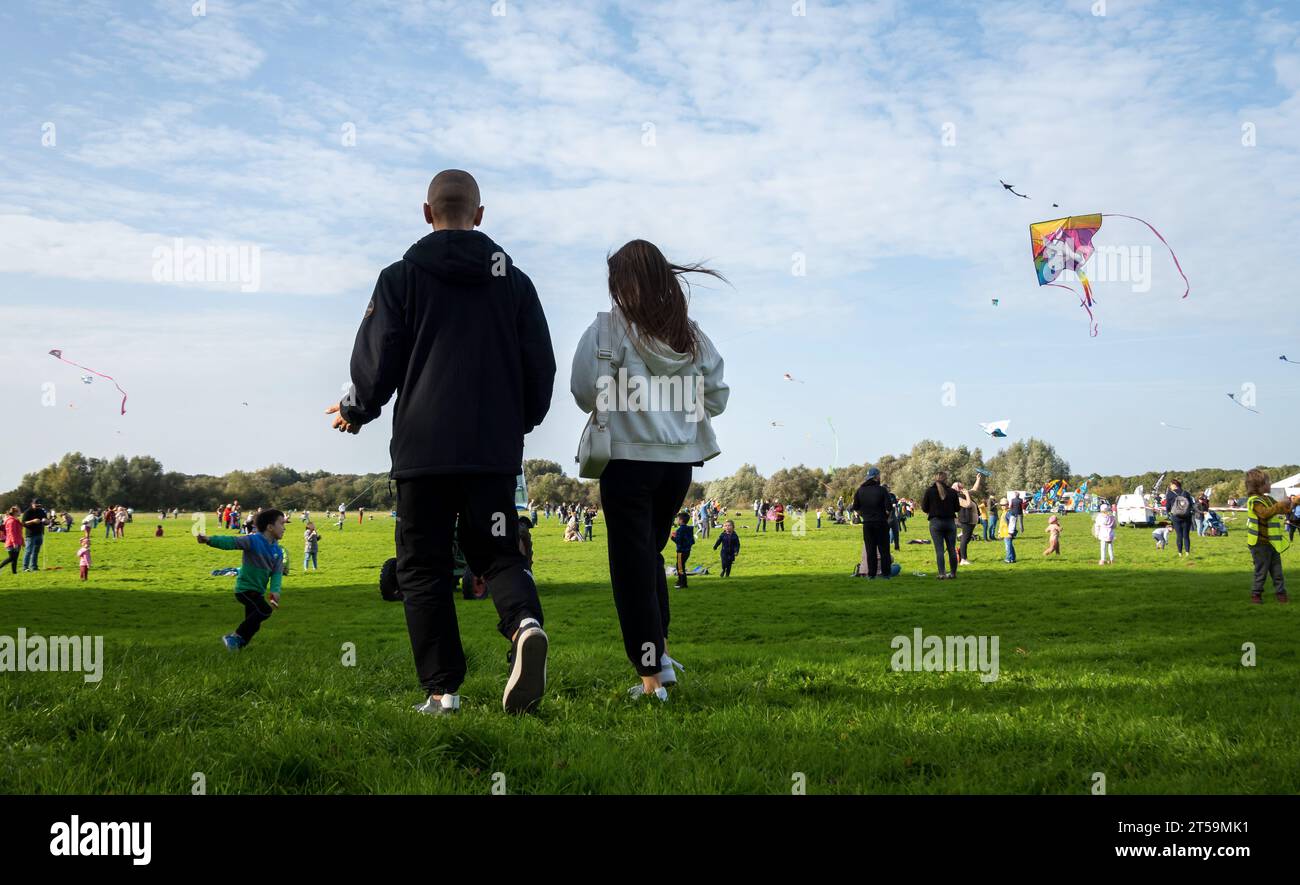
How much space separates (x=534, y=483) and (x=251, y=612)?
10742 centimetres

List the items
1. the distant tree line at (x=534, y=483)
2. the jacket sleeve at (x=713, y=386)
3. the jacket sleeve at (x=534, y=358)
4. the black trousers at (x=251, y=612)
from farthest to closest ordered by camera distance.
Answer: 1. the distant tree line at (x=534, y=483)
2. the black trousers at (x=251, y=612)
3. the jacket sleeve at (x=713, y=386)
4. the jacket sleeve at (x=534, y=358)

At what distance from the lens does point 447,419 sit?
13.5 ft

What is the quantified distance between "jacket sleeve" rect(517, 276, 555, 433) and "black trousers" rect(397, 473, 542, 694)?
1.29ft

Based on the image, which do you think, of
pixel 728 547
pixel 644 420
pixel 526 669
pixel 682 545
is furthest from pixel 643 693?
pixel 728 547

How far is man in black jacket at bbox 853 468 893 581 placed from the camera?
58.5 ft

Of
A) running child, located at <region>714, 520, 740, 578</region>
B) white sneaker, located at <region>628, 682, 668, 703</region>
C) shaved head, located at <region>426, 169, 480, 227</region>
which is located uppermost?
shaved head, located at <region>426, 169, 480, 227</region>

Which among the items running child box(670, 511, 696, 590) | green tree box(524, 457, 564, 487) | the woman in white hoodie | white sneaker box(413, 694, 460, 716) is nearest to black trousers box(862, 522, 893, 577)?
running child box(670, 511, 696, 590)

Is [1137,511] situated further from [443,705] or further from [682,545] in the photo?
[443,705]

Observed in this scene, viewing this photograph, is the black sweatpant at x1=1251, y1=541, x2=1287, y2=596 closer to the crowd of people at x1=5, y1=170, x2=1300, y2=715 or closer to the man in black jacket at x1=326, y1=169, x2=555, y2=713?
the crowd of people at x1=5, y1=170, x2=1300, y2=715

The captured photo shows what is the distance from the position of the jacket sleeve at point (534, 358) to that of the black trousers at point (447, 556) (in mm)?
393

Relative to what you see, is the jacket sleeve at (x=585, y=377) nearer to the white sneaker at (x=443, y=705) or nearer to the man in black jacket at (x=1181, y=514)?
the white sneaker at (x=443, y=705)

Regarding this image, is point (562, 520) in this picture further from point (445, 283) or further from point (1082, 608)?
point (445, 283)

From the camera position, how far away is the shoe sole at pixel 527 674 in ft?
13.0

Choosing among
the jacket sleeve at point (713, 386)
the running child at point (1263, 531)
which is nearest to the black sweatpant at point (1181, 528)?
the running child at point (1263, 531)
